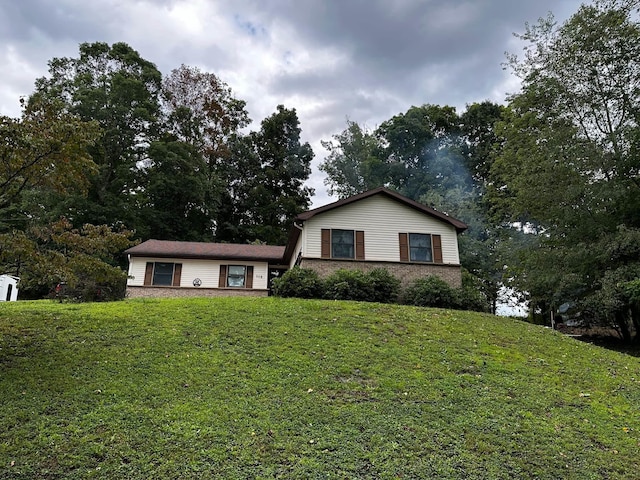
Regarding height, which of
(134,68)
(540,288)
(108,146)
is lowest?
(540,288)

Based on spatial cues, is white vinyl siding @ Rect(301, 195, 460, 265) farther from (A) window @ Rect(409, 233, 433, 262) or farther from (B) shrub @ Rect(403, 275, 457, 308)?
(B) shrub @ Rect(403, 275, 457, 308)

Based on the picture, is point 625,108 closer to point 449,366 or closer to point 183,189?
point 449,366

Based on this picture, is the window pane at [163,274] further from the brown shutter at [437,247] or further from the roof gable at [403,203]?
the brown shutter at [437,247]

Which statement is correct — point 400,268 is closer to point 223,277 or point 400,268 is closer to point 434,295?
point 434,295

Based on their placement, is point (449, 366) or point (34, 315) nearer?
point (449, 366)

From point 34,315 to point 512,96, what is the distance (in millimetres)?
19684

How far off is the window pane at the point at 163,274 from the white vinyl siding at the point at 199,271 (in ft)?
0.79

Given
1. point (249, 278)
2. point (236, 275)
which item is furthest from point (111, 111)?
point (249, 278)

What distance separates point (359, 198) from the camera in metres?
17.6

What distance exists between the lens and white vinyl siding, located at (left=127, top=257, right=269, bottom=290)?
66.5 feet

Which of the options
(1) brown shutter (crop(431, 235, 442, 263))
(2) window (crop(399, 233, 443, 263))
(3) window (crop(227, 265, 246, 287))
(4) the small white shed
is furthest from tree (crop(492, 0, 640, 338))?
(4) the small white shed

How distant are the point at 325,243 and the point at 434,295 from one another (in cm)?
463

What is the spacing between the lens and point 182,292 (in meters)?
20.2

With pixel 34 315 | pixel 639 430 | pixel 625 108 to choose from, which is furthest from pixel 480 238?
pixel 34 315
